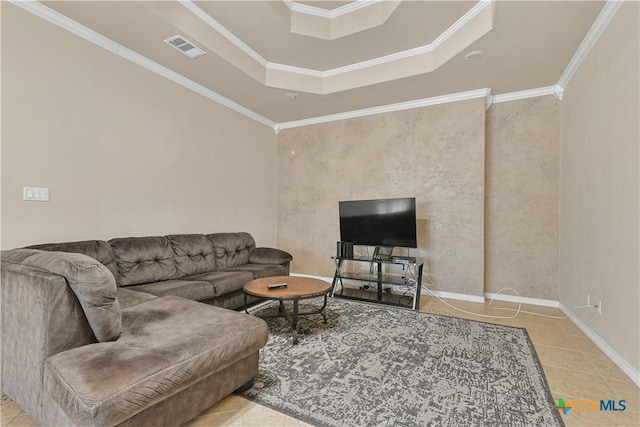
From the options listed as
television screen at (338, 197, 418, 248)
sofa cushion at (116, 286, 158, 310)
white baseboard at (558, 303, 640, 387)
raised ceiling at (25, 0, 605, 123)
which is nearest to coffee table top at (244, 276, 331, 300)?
sofa cushion at (116, 286, 158, 310)

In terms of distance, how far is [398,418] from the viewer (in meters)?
1.57

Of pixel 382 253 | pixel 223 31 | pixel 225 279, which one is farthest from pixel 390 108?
pixel 225 279

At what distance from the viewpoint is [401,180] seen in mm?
4273

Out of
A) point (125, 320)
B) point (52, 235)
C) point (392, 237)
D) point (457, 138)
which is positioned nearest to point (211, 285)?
point (125, 320)

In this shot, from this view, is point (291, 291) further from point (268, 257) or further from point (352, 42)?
point (352, 42)

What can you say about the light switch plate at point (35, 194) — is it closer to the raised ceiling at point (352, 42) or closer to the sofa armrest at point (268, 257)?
the raised ceiling at point (352, 42)

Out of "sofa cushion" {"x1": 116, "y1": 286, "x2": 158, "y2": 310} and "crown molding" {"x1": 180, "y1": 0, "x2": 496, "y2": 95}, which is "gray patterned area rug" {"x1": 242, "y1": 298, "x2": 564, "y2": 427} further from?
"crown molding" {"x1": 180, "y1": 0, "x2": 496, "y2": 95}

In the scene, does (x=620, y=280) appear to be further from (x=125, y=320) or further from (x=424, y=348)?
(x=125, y=320)

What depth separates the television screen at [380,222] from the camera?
146 inches

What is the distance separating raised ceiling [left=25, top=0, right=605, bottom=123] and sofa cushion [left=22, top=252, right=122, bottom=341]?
2.13 meters

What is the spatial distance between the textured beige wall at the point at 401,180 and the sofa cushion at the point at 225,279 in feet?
6.25

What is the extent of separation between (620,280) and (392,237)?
2.12m

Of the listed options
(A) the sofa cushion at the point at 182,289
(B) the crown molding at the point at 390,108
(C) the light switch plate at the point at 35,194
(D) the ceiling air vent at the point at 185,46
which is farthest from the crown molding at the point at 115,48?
(A) the sofa cushion at the point at 182,289

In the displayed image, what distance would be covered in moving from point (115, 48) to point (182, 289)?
96.7 inches
